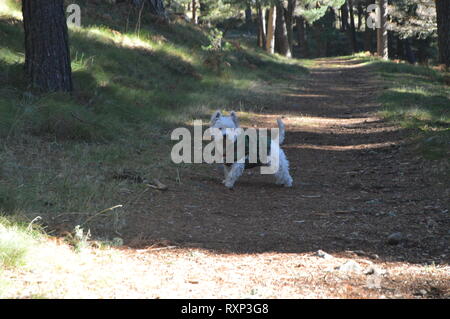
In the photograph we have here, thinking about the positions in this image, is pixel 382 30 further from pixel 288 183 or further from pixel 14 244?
pixel 14 244

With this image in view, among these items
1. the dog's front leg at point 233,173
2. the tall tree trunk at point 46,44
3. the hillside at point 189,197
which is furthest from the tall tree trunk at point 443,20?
the dog's front leg at point 233,173

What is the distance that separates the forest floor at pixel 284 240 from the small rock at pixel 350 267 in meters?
0.01

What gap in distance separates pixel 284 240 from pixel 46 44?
546cm

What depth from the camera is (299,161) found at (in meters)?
8.62

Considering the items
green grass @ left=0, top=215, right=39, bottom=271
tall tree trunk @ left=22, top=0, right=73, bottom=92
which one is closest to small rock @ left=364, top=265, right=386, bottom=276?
green grass @ left=0, top=215, right=39, bottom=271

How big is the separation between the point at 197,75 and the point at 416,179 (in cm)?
886

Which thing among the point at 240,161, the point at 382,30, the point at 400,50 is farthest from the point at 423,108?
the point at 400,50

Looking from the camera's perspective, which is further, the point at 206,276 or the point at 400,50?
the point at 400,50

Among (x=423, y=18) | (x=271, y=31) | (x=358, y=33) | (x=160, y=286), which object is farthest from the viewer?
(x=358, y=33)

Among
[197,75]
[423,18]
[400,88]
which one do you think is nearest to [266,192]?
[197,75]

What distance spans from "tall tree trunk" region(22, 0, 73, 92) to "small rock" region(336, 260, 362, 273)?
620 cm

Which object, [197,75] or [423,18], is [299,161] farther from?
[423,18]

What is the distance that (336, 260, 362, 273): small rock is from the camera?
12.4ft

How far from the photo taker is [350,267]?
380cm
